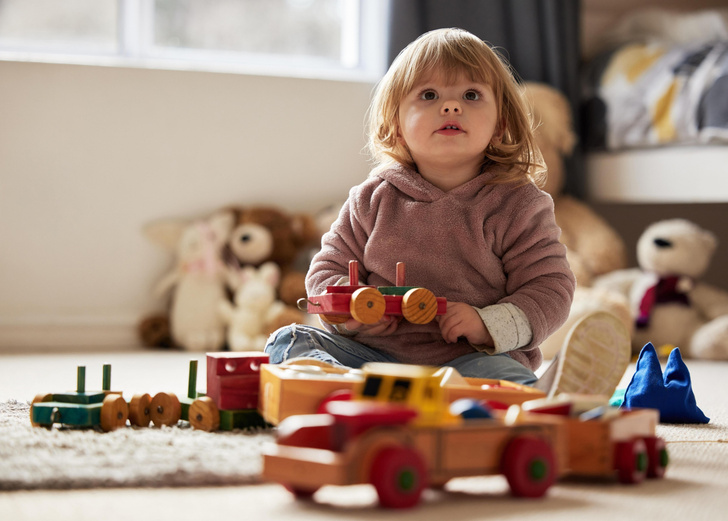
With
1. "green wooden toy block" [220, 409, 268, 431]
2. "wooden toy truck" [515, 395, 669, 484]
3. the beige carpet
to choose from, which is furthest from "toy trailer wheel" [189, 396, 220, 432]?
"wooden toy truck" [515, 395, 669, 484]

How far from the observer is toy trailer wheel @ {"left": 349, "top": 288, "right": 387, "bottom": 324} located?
94cm

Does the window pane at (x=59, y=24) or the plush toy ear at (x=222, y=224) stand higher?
the window pane at (x=59, y=24)

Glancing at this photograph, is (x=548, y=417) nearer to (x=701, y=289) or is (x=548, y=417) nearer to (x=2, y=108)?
(x=701, y=289)

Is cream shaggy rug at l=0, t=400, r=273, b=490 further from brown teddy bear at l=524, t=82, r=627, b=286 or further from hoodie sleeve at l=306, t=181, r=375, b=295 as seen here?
brown teddy bear at l=524, t=82, r=627, b=286

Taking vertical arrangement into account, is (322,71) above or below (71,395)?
above

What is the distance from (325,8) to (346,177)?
50 cm

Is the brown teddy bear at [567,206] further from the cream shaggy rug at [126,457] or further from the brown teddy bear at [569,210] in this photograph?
the cream shaggy rug at [126,457]

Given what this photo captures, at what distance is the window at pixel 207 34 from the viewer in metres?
2.19

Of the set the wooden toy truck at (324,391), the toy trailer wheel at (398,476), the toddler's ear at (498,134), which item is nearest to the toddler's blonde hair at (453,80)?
the toddler's ear at (498,134)

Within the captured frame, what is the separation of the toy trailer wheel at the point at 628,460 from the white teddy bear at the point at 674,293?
1.37 metres

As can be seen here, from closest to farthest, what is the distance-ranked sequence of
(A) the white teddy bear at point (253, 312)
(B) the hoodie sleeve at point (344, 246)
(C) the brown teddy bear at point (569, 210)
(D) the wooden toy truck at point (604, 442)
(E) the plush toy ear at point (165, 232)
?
(D) the wooden toy truck at point (604, 442), (B) the hoodie sleeve at point (344, 246), (A) the white teddy bear at point (253, 312), (E) the plush toy ear at point (165, 232), (C) the brown teddy bear at point (569, 210)

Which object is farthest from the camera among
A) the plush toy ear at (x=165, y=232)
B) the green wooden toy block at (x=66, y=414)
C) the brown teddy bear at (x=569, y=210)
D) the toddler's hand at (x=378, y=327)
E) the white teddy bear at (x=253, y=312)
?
the brown teddy bear at (x=569, y=210)

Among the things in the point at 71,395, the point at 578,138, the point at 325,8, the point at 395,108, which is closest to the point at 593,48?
the point at 578,138

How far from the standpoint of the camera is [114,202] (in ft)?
7.05
